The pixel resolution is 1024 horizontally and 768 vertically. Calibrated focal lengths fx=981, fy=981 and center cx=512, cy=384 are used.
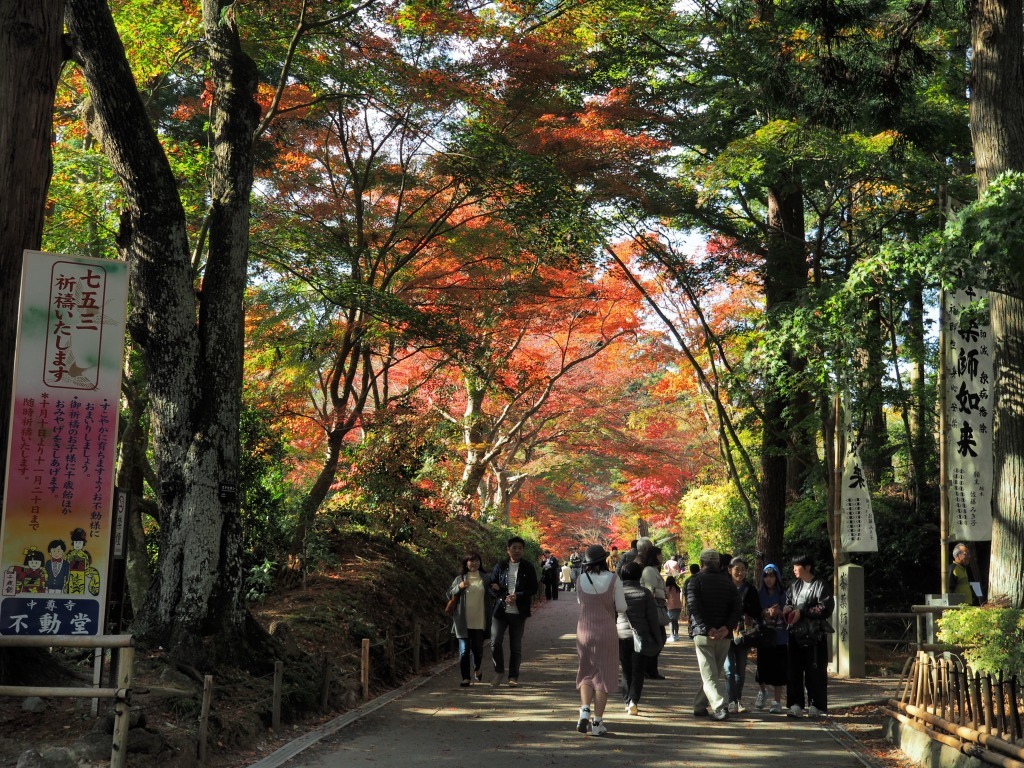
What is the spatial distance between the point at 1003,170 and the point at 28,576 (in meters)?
9.50

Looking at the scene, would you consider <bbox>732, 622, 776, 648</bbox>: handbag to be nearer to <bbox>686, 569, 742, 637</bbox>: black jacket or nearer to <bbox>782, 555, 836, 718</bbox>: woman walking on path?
Result: <bbox>782, 555, 836, 718</bbox>: woman walking on path

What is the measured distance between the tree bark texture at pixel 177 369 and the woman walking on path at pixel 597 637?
3265mm

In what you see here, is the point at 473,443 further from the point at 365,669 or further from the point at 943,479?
the point at 943,479

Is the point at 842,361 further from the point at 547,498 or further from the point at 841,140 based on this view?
the point at 547,498

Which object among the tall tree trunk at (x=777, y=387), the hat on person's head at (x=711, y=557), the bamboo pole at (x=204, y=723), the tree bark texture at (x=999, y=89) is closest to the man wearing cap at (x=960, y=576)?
the hat on person's head at (x=711, y=557)

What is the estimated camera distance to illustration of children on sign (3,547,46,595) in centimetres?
670

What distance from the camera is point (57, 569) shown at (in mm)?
6852

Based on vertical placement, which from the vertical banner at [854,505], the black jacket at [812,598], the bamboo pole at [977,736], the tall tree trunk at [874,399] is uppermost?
the tall tree trunk at [874,399]

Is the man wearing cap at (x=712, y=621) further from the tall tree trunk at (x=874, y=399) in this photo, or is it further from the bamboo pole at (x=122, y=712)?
the bamboo pole at (x=122, y=712)

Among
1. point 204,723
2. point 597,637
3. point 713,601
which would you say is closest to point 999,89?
point 713,601

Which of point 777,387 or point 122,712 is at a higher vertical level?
point 777,387

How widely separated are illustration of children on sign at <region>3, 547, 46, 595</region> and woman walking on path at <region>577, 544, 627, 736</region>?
4.51m

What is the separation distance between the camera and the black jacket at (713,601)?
10.2m

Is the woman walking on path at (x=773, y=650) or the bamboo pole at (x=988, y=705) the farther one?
the woman walking on path at (x=773, y=650)
